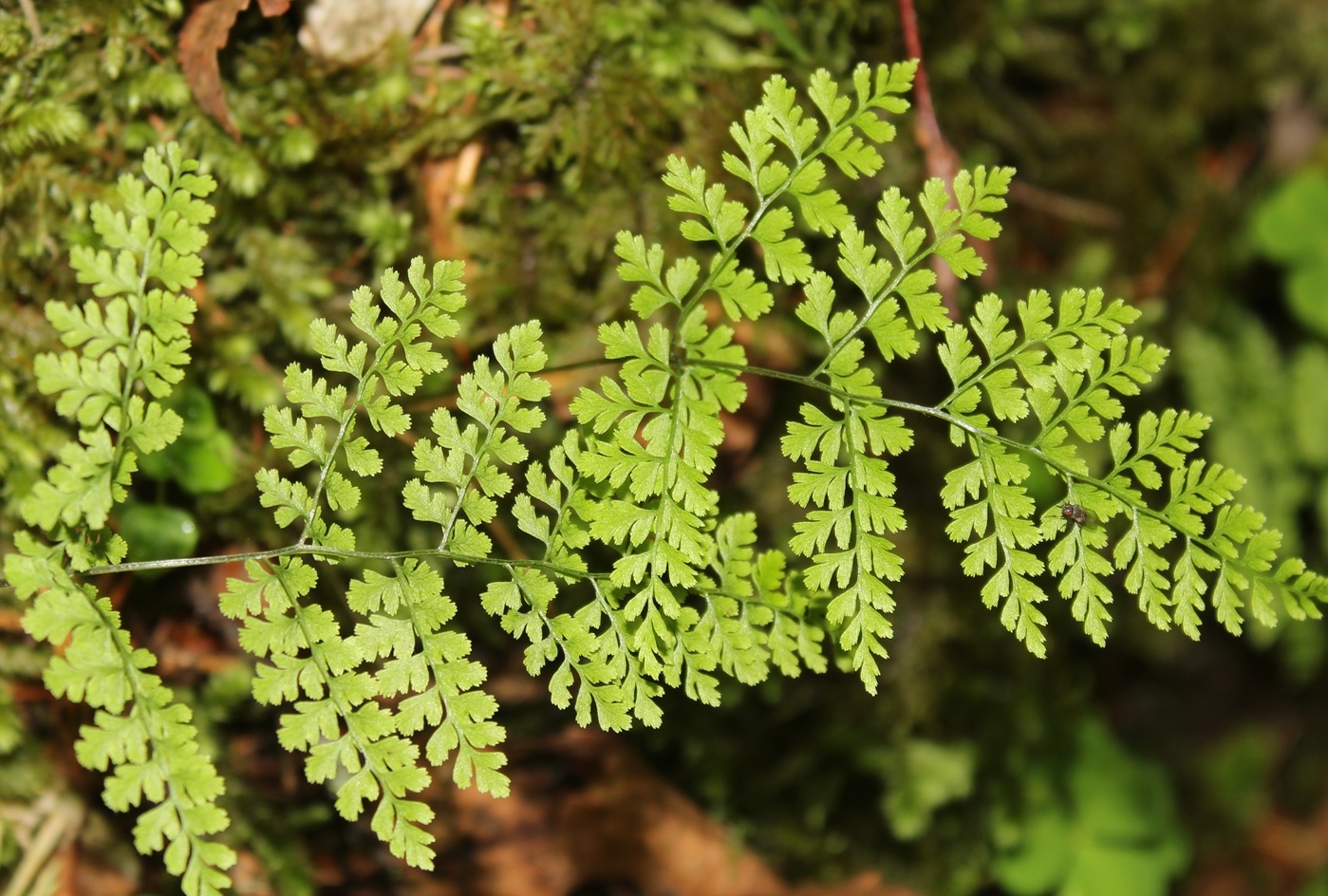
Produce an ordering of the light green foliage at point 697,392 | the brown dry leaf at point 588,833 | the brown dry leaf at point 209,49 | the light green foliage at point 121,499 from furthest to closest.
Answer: the brown dry leaf at point 588,833, the brown dry leaf at point 209,49, the light green foliage at point 697,392, the light green foliage at point 121,499

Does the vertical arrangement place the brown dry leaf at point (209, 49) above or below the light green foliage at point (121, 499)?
above

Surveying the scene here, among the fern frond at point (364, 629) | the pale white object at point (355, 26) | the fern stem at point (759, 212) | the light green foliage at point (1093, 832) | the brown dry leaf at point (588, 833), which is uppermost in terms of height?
the fern stem at point (759, 212)

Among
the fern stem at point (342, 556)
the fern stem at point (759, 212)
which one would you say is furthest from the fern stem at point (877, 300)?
the fern stem at point (342, 556)

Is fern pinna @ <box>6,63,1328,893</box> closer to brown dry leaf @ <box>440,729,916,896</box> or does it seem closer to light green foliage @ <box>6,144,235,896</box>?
light green foliage @ <box>6,144,235,896</box>

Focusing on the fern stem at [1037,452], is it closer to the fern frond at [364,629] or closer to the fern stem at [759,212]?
the fern stem at [759,212]

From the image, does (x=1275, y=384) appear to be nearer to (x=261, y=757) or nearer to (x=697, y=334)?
(x=697, y=334)

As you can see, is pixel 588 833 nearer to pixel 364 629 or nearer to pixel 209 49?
pixel 364 629
